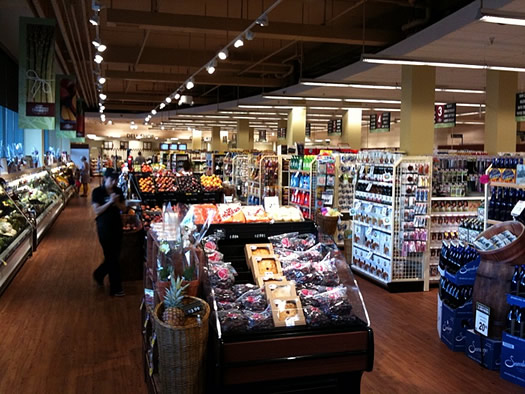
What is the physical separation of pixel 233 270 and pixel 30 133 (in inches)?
566

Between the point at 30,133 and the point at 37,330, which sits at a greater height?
the point at 30,133

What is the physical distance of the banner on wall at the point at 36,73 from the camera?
8188 millimetres

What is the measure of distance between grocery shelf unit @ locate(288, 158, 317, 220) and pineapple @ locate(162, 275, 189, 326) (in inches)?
271

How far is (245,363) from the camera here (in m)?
2.93

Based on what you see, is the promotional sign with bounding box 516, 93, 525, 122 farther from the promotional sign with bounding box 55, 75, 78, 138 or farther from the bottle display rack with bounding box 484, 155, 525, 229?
the promotional sign with bounding box 55, 75, 78, 138

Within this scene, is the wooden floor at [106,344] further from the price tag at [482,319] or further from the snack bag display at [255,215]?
the snack bag display at [255,215]

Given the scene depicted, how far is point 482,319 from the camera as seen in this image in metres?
4.73

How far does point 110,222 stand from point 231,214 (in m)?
2.73

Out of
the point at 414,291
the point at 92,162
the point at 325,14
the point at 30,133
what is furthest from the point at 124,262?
the point at 92,162

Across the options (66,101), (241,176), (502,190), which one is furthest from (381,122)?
(502,190)

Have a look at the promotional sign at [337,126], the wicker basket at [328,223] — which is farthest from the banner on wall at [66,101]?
the promotional sign at [337,126]

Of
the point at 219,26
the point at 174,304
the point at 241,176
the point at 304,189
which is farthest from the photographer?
the point at 241,176

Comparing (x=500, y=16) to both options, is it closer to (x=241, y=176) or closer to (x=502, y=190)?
(x=502, y=190)

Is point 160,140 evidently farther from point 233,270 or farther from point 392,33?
point 233,270
